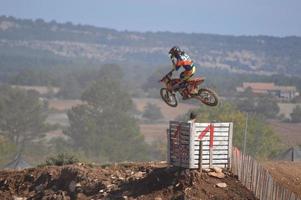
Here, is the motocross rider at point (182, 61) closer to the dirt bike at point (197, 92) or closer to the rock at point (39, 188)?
the dirt bike at point (197, 92)

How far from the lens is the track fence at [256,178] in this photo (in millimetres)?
25744

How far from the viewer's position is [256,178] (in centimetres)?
2700

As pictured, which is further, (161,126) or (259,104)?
(161,126)

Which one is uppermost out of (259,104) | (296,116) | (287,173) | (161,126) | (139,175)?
(287,173)

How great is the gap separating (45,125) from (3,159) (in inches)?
1488

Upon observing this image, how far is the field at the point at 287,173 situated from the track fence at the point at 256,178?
121 centimetres

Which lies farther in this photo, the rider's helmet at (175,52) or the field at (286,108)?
the field at (286,108)

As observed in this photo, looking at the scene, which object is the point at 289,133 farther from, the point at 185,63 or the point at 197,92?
the point at 185,63

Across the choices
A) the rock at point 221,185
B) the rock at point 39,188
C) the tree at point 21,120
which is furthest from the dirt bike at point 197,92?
the tree at point 21,120

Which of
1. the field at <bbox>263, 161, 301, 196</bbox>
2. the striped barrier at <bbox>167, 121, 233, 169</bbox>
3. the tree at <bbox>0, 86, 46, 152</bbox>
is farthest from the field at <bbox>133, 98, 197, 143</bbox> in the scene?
the striped barrier at <bbox>167, 121, 233, 169</bbox>

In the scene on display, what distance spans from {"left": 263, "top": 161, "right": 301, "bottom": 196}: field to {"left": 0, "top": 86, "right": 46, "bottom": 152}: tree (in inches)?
3782

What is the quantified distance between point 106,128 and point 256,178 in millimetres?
102894

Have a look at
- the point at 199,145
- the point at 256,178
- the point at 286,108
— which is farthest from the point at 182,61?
the point at 286,108

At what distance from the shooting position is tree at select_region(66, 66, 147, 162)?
116688 mm
